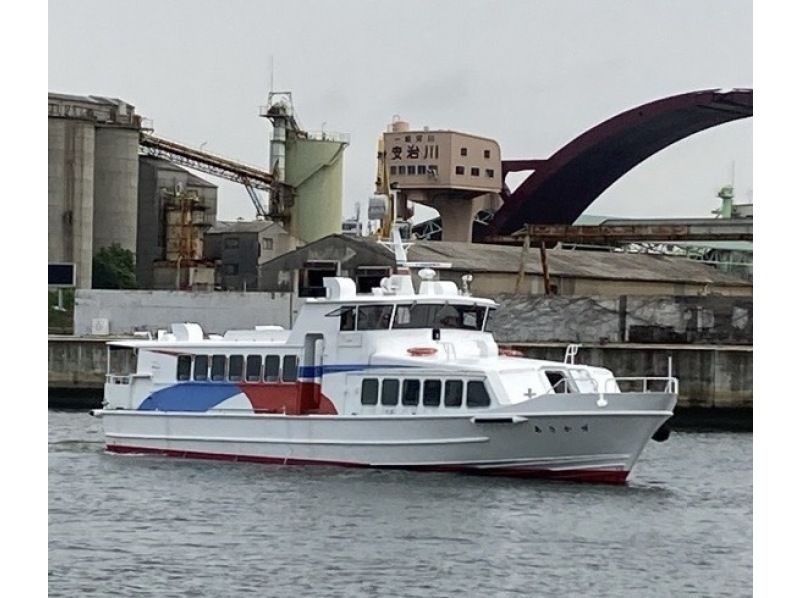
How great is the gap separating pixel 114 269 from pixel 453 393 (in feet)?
118

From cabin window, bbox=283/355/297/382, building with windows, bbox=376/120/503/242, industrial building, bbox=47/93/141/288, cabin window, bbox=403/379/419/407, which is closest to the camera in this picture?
cabin window, bbox=403/379/419/407

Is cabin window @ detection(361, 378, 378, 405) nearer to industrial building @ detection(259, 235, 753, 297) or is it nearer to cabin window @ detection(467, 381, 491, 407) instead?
→ cabin window @ detection(467, 381, 491, 407)

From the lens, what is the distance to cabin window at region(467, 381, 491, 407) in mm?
26953

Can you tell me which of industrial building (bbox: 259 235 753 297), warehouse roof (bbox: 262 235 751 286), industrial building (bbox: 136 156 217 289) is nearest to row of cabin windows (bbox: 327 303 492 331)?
industrial building (bbox: 259 235 753 297)

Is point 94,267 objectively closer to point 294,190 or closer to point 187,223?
point 187,223

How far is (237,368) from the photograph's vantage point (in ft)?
97.8

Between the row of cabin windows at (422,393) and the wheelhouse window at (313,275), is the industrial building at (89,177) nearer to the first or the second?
the wheelhouse window at (313,275)

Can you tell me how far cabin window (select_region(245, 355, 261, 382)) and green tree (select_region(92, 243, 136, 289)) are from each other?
31.3 meters

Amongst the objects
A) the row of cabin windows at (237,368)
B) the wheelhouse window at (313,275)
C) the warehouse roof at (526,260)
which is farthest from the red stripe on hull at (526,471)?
the wheelhouse window at (313,275)

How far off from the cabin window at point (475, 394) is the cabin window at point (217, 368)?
513 centimetres

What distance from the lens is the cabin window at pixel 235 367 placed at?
29.7 meters

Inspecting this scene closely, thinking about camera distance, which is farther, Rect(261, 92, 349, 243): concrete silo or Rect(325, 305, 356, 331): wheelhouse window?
Rect(261, 92, 349, 243): concrete silo

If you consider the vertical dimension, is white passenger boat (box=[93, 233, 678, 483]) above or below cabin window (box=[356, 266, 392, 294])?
below

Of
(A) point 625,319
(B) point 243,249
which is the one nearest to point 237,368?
(A) point 625,319
